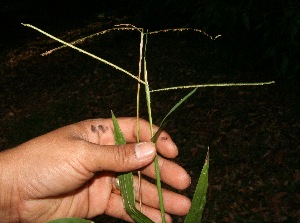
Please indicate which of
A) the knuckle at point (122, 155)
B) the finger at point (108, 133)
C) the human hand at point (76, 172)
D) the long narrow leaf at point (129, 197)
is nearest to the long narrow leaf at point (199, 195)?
the long narrow leaf at point (129, 197)

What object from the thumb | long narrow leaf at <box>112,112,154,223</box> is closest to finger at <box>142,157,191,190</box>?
the thumb

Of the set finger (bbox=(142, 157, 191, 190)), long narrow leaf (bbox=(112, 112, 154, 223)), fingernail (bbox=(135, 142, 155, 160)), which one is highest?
fingernail (bbox=(135, 142, 155, 160))

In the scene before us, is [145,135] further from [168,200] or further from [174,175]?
[168,200]

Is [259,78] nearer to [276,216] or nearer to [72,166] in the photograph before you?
[276,216]

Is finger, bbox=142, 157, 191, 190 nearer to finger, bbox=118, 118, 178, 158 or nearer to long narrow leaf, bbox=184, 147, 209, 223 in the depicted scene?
finger, bbox=118, 118, 178, 158

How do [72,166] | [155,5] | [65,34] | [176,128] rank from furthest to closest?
[65,34], [155,5], [176,128], [72,166]

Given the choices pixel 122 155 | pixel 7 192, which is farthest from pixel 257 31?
pixel 7 192

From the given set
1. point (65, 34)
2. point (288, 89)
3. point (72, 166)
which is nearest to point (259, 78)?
point (288, 89)
